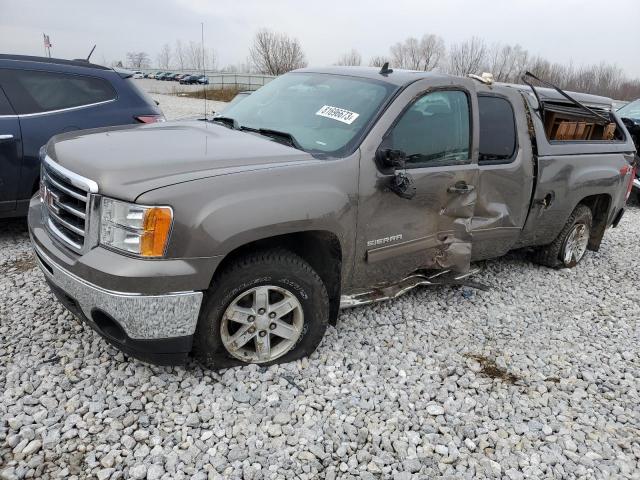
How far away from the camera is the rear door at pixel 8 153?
453cm

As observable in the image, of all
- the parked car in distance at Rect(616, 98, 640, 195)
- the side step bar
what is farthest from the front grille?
the parked car in distance at Rect(616, 98, 640, 195)

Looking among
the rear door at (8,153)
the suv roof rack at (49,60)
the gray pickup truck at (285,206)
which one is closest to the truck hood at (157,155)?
the gray pickup truck at (285,206)

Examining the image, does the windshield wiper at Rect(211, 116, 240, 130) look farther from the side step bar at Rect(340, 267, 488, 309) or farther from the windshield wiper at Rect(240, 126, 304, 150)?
the side step bar at Rect(340, 267, 488, 309)

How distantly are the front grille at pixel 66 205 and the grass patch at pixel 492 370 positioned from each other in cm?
259

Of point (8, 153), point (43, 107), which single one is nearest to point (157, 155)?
point (8, 153)

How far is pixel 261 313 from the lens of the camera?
9.62 ft

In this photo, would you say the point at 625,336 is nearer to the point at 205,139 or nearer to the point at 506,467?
the point at 506,467

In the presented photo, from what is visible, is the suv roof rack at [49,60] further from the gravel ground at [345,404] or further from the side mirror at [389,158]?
the side mirror at [389,158]

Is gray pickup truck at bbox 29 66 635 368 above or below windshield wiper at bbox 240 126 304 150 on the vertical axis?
below

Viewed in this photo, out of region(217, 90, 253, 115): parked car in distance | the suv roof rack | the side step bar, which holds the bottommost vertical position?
the side step bar

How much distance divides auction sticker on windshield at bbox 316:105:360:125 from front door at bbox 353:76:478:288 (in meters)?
0.19

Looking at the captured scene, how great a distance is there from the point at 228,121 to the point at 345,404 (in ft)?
7.18

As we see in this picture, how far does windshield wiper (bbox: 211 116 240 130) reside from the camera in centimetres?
365

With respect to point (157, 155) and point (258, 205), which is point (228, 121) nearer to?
point (157, 155)
